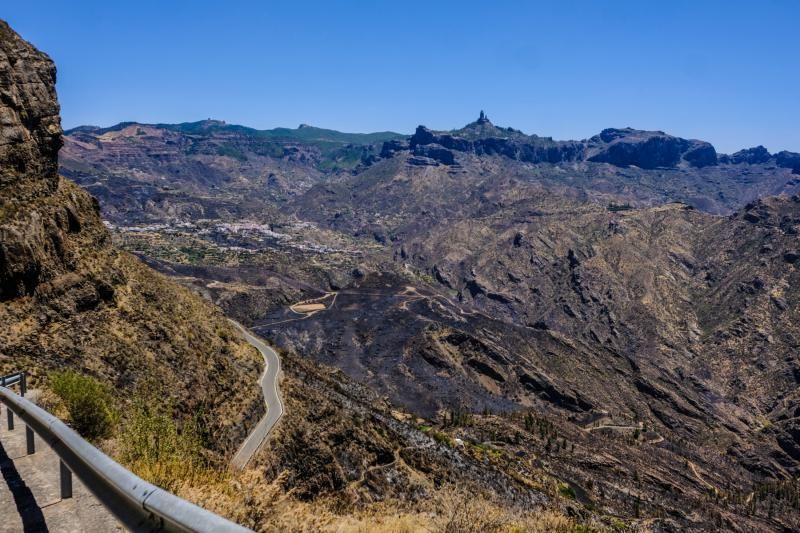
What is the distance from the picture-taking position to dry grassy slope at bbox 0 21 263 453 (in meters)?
34.2

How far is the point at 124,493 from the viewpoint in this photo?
18.4 ft

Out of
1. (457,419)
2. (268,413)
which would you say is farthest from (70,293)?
(457,419)

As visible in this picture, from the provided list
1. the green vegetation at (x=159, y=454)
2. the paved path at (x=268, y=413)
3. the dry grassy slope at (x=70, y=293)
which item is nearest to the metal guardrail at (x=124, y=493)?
the green vegetation at (x=159, y=454)

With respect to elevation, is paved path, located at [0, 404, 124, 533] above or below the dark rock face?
below

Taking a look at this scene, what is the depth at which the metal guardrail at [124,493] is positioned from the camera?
489cm

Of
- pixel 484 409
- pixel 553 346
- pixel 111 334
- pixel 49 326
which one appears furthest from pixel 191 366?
pixel 553 346

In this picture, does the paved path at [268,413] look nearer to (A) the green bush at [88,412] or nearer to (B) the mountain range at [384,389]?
(B) the mountain range at [384,389]

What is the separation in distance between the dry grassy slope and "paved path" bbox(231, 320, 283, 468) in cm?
93

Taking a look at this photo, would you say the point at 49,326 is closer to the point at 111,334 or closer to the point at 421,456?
the point at 111,334

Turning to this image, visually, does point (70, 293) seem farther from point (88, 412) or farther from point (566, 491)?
point (566, 491)

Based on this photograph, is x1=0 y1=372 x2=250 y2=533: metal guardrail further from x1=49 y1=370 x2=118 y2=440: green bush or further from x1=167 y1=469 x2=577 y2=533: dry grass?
x1=49 y1=370 x2=118 y2=440: green bush

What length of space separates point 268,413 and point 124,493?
4315 centimetres

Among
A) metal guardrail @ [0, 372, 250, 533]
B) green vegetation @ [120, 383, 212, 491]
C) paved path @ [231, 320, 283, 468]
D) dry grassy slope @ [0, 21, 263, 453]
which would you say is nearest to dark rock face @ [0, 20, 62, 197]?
dry grassy slope @ [0, 21, 263, 453]

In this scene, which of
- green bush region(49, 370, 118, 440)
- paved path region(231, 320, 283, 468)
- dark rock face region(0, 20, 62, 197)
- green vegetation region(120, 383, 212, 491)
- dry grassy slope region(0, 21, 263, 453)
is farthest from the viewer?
paved path region(231, 320, 283, 468)
